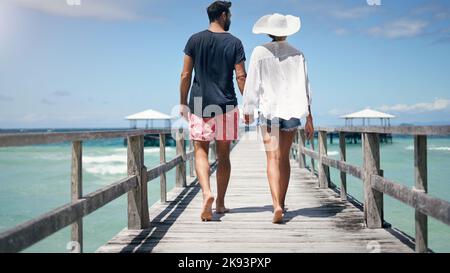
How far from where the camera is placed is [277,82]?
3.80m

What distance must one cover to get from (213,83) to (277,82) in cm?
52

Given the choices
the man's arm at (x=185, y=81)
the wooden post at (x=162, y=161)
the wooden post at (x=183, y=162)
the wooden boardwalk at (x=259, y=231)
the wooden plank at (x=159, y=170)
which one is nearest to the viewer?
the wooden boardwalk at (x=259, y=231)

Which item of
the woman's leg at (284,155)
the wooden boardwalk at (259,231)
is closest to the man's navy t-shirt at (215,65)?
the woman's leg at (284,155)

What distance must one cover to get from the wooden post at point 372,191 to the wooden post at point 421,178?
83cm

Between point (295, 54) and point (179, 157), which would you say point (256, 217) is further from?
point (179, 157)

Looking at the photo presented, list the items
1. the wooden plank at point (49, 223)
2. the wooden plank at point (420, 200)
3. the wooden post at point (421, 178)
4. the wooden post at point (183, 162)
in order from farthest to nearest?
the wooden post at point (183, 162)
the wooden post at point (421, 178)
the wooden plank at point (420, 200)
the wooden plank at point (49, 223)

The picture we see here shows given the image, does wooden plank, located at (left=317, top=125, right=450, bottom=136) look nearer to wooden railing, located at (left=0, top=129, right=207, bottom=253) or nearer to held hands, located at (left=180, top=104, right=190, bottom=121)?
held hands, located at (left=180, top=104, right=190, bottom=121)

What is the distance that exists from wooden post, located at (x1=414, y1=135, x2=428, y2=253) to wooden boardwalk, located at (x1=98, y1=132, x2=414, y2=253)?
0.20 m

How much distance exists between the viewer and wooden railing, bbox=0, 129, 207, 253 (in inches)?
73.9

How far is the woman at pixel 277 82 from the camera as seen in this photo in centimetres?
376

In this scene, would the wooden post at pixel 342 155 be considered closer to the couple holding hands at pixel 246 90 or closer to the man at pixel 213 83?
the couple holding hands at pixel 246 90
